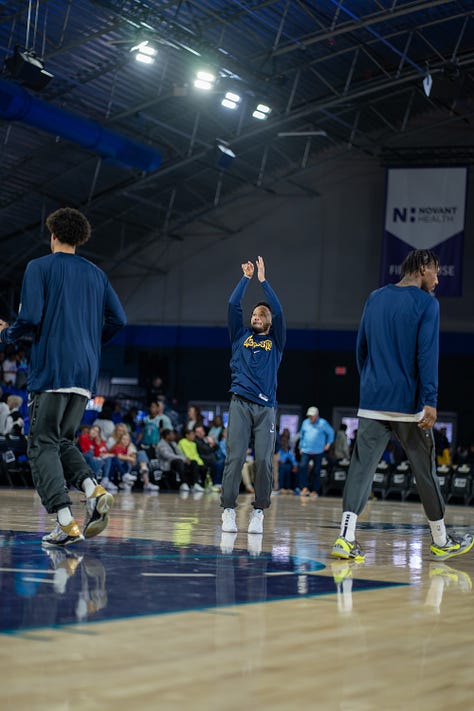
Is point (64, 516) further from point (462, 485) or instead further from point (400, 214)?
point (400, 214)

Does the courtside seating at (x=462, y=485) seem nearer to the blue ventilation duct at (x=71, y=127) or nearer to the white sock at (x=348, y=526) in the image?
the blue ventilation duct at (x=71, y=127)

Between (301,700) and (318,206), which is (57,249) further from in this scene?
(318,206)

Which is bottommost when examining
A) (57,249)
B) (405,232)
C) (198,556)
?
(198,556)

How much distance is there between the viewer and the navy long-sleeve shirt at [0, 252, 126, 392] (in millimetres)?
5242

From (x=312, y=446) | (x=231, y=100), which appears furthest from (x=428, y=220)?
(x=312, y=446)

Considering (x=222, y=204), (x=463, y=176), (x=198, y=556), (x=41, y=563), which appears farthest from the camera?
(x=222, y=204)

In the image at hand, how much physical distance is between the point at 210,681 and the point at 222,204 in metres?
27.7

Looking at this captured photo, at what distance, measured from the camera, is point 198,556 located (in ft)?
16.5

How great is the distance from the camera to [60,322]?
5320 mm

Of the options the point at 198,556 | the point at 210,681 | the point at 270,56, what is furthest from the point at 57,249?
the point at 270,56

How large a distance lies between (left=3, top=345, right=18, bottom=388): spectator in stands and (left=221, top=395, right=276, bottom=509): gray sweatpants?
51.9 feet

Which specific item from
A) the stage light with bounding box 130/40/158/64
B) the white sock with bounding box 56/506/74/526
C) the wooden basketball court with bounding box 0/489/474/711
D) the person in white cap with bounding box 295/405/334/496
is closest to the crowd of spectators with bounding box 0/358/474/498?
the person in white cap with bounding box 295/405/334/496

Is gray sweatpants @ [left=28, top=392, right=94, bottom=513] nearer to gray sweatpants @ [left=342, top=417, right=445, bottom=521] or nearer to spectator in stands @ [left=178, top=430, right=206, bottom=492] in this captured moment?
gray sweatpants @ [left=342, top=417, right=445, bottom=521]

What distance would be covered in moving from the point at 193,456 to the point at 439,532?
1374 cm
